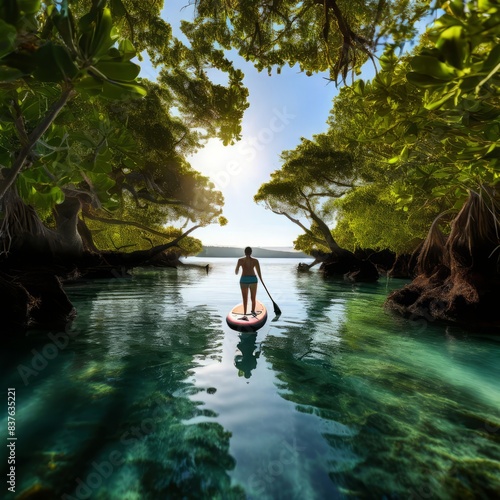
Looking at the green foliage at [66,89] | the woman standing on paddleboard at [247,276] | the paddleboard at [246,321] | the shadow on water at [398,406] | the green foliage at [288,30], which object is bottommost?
the shadow on water at [398,406]

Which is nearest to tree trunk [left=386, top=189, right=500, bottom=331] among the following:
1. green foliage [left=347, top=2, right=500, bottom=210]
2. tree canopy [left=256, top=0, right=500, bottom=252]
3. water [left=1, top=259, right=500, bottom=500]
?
tree canopy [left=256, top=0, right=500, bottom=252]

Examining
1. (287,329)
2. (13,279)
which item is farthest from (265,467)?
(13,279)

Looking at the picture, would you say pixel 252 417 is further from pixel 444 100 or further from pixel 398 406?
pixel 444 100

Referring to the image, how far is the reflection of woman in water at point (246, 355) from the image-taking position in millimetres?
5427

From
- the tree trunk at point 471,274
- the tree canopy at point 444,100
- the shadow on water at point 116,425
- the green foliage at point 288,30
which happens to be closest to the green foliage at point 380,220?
the tree trunk at point 471,274

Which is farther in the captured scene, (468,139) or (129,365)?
(129,365)

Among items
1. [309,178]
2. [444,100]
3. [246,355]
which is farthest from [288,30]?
[309,178]

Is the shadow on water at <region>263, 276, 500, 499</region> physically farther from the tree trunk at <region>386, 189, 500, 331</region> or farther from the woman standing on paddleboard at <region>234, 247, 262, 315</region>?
the woman standing on paddleboard at <region>234, 247, 262, 315</region>

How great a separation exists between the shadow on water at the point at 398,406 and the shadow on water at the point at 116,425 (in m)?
1.29

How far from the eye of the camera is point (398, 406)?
4.04 m

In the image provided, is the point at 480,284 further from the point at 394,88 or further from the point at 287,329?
the point at 394,88

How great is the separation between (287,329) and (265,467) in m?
6.06

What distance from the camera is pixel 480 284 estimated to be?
8867mm

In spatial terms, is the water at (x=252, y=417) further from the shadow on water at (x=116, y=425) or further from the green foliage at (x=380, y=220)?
the green foliage at (x=380, y=220)
